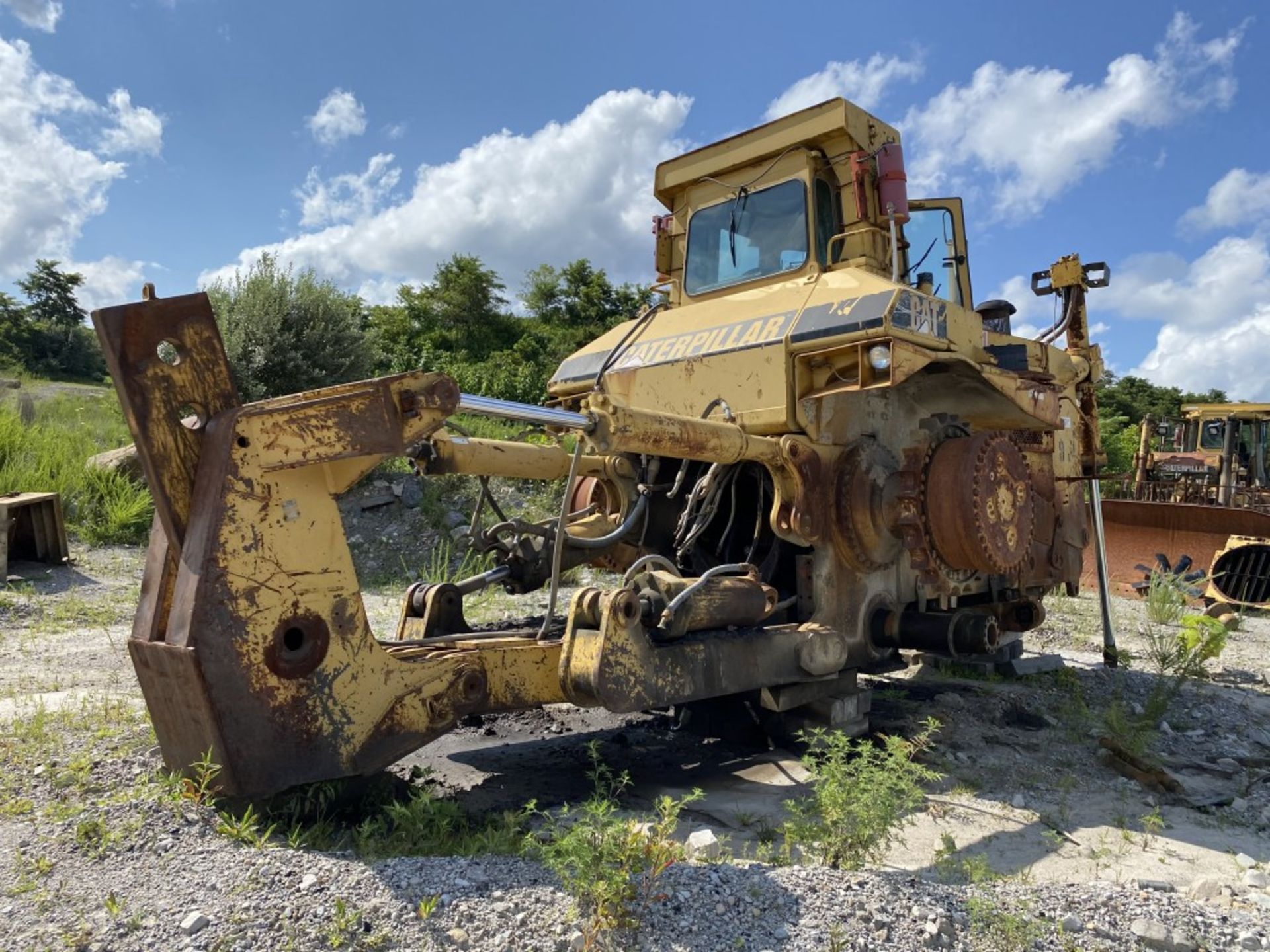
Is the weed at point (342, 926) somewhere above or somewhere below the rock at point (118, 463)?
below

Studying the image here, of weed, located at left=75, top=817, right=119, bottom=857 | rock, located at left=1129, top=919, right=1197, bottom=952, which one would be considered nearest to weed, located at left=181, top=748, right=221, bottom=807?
weed, located at left=75, top=817, right=119, bottom=857

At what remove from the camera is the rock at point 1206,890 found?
3189 millimetres

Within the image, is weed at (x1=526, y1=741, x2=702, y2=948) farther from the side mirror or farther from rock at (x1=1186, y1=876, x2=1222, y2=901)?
the side mirror

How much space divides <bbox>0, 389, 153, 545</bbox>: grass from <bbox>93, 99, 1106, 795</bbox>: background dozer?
25.4 feet

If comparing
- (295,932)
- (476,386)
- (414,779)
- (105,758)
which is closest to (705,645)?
(414,779)

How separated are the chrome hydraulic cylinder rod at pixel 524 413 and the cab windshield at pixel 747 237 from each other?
2.05 metres

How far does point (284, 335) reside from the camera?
15.1 m

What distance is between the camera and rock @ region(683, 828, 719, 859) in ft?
10.8

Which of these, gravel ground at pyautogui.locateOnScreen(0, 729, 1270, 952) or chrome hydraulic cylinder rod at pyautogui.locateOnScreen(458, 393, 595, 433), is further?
chrome hydraulic cylinder rod at pyautogui.locateOnScreen(458, 393, 595, 433)

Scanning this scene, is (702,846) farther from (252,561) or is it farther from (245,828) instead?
(252,561)

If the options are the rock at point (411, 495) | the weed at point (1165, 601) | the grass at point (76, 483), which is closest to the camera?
the weed at point (1165, 601)

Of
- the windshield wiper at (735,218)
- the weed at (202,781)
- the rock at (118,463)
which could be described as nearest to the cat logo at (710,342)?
the windshield wiper at (735,218)

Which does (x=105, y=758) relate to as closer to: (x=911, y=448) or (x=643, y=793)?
(x=643, y=793)

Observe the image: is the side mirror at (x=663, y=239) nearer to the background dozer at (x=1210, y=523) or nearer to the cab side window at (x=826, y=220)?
the cab side window at (x=826, y=220)
